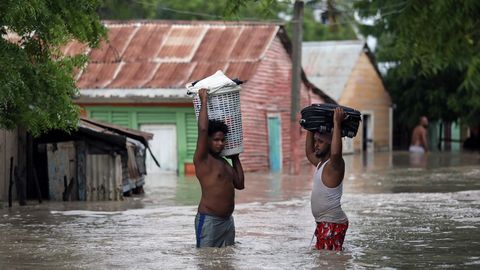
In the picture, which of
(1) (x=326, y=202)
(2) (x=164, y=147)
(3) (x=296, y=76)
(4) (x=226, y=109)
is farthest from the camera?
(2) (x=164, y=147)

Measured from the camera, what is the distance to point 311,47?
48.6 meters

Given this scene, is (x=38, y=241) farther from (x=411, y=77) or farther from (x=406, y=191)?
(x=411, y=77)

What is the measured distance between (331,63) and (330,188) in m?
36.7

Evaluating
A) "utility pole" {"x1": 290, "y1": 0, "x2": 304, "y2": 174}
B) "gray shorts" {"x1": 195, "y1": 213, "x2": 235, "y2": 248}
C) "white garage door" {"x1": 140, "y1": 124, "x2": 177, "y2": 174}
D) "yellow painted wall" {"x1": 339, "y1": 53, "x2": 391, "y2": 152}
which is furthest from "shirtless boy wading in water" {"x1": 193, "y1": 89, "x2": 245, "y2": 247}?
"yellow painted wall" {"x1": 339, "y1": 53, "x2": 391, "y2": 152}

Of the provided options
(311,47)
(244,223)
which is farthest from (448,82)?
(244,223)

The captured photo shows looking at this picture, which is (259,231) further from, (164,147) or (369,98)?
(369,98)

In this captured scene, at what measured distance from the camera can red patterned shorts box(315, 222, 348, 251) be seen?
35.9 feet

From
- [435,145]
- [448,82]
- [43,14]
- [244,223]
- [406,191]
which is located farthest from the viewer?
[435,145]

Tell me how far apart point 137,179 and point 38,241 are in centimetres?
960

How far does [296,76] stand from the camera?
30516mm

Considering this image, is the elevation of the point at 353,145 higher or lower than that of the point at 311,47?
lower

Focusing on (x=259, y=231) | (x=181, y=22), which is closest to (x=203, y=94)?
(x=259, y=231)

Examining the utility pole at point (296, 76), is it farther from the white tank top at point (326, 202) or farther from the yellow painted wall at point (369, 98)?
the white tank top at point (326, 202)

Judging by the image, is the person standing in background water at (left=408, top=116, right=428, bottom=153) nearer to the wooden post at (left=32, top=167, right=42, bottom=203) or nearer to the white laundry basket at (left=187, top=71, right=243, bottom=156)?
the wooden post at (left=32, top=167, right=42, bottom=203)
